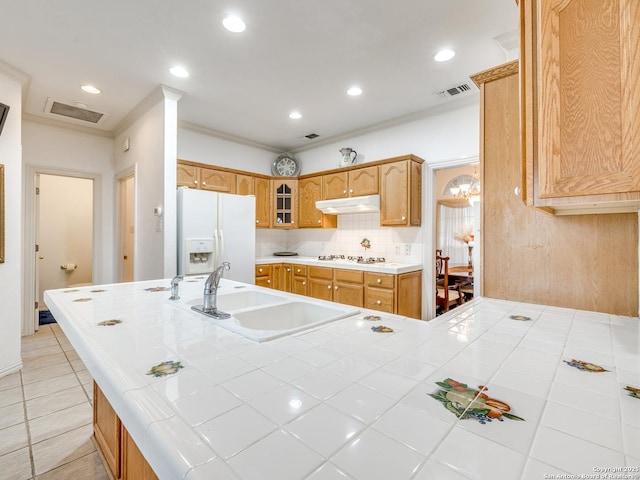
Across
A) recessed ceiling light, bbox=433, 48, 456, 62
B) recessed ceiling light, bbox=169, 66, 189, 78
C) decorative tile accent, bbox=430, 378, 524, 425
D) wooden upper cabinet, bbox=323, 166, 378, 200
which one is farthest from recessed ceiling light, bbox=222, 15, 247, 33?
decorative tile accent, bbox=430, 378, 524, 425

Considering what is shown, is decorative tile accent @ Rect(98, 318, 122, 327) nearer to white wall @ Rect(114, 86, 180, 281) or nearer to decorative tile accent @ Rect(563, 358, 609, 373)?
decorative tile accent @ Rect(563, 358, 609, 373)

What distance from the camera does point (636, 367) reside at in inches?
30.8

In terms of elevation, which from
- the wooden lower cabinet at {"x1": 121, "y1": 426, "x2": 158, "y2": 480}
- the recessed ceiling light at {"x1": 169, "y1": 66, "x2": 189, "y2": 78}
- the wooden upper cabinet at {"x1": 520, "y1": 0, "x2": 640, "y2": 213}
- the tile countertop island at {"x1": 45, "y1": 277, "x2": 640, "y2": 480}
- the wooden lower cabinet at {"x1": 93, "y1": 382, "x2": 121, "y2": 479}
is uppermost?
the recessed ceiling light at {"x1": 169, "y1": 66, "x2": 189, "y2": 78}

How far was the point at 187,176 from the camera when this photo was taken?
373 centimetres

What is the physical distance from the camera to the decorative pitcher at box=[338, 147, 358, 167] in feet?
13.7

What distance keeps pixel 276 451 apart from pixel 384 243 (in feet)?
12.1

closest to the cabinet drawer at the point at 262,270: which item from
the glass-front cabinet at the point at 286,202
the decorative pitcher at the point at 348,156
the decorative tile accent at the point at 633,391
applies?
the glass-front cabinet at the point at 286,202

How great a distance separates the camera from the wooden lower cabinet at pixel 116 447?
91 centimetres

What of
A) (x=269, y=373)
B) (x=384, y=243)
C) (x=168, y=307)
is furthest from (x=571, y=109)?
(x=384, y=243)

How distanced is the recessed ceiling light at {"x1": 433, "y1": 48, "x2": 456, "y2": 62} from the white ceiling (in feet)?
0.17

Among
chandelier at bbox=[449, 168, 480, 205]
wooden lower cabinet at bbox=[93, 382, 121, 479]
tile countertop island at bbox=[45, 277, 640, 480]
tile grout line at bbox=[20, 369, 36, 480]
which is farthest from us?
chandelier at bbox=[449, 168, 480, 205]

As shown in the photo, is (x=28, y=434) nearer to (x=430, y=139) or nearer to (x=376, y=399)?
(x=376, y=399)

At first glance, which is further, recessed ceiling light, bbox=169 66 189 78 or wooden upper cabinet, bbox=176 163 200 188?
wooden upper cabinet, bbox=176 163 200 188

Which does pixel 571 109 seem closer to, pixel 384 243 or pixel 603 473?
pixel 603 473
